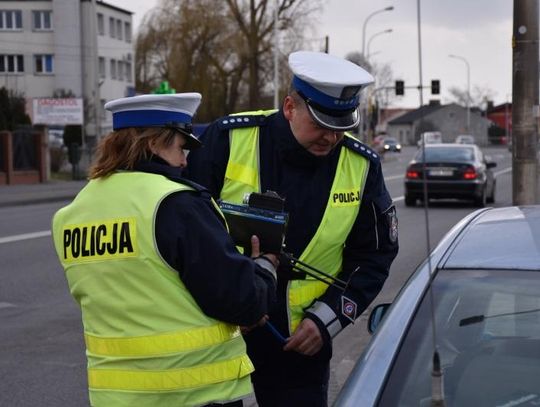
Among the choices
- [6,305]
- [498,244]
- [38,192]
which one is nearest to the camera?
[498,244]

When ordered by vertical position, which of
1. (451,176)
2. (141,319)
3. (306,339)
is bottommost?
(451,176)

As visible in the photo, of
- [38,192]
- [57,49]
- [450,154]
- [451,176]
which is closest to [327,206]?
[451,176]

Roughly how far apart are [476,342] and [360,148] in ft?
3.24

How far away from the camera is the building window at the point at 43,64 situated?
78.6m

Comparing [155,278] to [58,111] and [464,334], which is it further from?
[58,111]

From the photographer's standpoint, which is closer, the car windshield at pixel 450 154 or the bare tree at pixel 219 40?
the car windshield at pixel 450 154

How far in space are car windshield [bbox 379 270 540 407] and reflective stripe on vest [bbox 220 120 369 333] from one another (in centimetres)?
56

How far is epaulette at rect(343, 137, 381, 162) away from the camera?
371cm

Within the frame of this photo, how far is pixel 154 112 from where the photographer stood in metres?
2.96

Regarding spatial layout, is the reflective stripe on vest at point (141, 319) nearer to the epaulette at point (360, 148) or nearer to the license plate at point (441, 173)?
the epaulette at point (360, 148)

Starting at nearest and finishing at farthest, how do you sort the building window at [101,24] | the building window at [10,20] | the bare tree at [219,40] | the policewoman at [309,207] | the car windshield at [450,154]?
the policewoman at [309,207] → the car windshield at [450,154] → the bare tree at [219,40] → the building window at [10,20] → the building window at [101,24]

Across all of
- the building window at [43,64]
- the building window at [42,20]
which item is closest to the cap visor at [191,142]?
the building window at [42,20]

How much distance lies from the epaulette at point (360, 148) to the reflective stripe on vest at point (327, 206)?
0.02 m

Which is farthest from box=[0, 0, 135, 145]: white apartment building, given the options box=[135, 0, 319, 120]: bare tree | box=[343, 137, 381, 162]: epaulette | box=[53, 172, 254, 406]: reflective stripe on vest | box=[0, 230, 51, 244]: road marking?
box=[53, 172, 254, 406]: reflective stripe on vest
